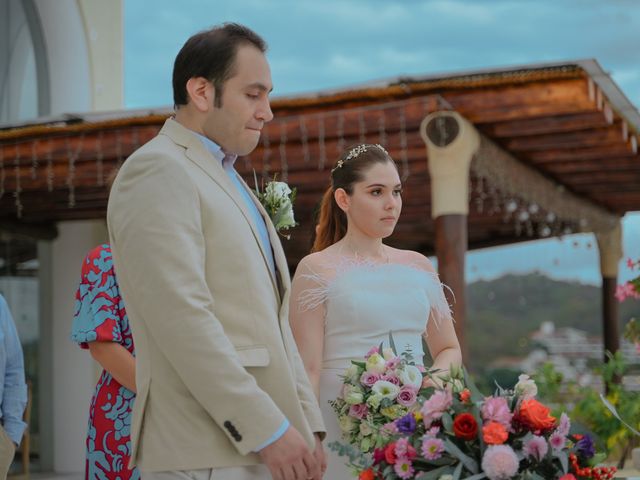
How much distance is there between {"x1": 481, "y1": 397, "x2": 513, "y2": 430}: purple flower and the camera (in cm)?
235

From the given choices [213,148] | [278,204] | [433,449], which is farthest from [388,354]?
[213,148]

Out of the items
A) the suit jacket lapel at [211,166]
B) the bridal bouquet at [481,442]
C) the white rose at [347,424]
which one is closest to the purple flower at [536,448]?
the bridal bouquet at [481,442]

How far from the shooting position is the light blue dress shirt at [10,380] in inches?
164

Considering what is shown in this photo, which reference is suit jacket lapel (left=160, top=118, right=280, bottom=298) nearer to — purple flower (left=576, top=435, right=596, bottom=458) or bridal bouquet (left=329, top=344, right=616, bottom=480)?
bridal bouquet (left=329, top=344, right=616, bottom=480)

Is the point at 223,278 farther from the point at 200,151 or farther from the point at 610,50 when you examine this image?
the point at 610,50

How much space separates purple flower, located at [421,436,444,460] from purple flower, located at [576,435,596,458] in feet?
1.00

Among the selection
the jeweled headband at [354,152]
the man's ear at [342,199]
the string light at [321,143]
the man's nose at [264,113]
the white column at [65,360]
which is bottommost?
the white column at [65,360]

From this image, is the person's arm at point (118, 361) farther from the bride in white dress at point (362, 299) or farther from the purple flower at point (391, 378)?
the purple flower at point (391, 378)

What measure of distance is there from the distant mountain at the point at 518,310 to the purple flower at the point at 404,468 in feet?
168

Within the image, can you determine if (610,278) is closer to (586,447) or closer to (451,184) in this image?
(451,184)

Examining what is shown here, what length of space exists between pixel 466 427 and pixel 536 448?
153 millimetres

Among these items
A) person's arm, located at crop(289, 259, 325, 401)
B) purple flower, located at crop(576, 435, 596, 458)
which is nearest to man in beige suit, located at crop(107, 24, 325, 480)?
purple flower, located at crop(576, 435, 596, 458)

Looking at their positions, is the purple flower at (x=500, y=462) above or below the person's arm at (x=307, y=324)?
below

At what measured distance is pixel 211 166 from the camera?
2.30 meters
